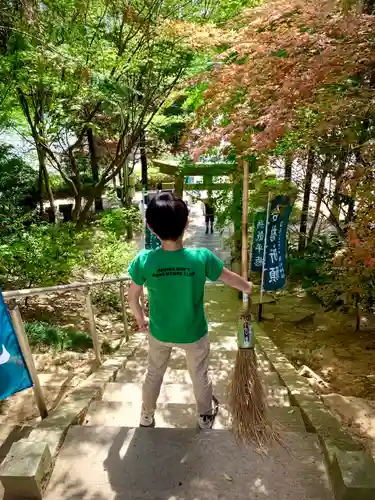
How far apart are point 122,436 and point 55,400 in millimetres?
1659

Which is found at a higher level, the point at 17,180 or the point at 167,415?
the point at 167,415

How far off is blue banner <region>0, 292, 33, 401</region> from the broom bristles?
128 centimetres

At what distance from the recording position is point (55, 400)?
12.2ft

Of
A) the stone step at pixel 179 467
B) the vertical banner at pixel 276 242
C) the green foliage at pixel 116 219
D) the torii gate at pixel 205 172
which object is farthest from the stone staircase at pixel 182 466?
the green foliage at pixel 116 219

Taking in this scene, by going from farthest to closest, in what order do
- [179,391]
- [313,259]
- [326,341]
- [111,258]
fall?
[111,258] → [313,259] → [326,341] → [179,391]

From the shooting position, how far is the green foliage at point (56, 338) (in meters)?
5.05

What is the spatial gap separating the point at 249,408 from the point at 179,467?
1.83ft

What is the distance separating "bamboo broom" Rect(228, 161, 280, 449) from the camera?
93.1 inches

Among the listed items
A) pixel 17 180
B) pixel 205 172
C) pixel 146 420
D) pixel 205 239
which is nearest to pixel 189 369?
pixel 146 420

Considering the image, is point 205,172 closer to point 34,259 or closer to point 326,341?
point 34,259

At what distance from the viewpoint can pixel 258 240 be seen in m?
6.37

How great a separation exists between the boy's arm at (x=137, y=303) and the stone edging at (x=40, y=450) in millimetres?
739

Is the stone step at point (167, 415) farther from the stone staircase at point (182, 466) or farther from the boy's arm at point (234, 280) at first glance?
the boy's arm at point (234, 280)

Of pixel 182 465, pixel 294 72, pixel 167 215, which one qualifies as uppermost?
pixel 294 72
